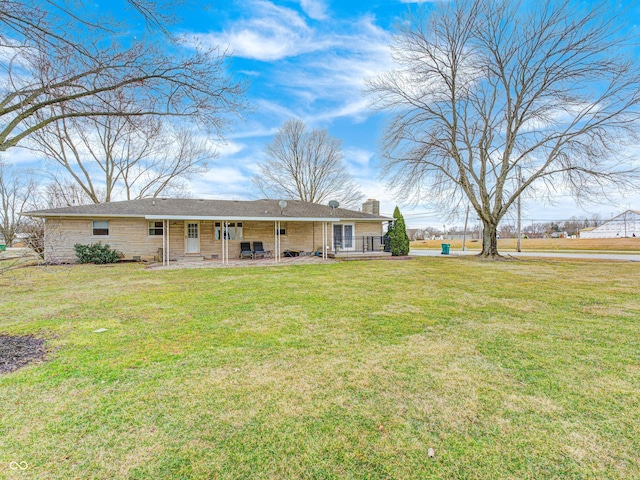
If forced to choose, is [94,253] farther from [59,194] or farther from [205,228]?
[59,194]

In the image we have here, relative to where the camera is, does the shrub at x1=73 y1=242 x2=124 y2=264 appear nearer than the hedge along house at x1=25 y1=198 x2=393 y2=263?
Yes

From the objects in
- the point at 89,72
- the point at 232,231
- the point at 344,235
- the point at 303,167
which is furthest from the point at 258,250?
the point at 303,167

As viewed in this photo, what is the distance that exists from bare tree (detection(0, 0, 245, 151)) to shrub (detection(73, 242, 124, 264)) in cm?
1219

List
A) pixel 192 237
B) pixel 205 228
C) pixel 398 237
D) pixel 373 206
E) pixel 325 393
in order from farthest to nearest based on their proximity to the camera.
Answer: pixel 373 206 < pixel 398 237 < pixel 205 228 < pixel 192 237 < pixel 325 393

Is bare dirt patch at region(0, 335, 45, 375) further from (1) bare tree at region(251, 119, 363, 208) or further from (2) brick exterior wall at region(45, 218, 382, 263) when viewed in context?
(1) bare tree at region(251, 119, 363, 208)

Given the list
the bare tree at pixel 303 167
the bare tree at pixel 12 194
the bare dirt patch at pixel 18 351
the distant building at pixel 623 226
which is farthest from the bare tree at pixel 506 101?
the distant building at pixel 623 226

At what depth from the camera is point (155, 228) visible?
15.5 metres

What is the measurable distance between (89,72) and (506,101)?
19648 mm

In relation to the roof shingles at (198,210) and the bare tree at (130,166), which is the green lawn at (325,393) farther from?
the bare tree at (130,166)

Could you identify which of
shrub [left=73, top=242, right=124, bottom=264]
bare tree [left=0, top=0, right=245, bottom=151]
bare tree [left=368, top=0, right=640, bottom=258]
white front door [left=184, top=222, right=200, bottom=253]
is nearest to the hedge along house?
white front door [left=184, top=222, right=200, bottom=253]

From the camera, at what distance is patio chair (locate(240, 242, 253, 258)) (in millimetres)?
15783

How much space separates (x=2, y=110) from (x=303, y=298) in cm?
535

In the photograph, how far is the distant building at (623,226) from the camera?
39500 mm

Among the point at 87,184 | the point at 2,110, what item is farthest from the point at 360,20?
the point at 87,184
